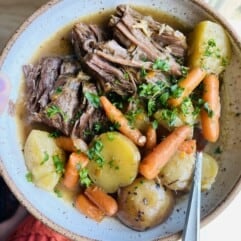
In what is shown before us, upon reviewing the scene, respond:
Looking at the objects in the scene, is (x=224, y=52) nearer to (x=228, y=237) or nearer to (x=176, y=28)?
(x=176, y=28)

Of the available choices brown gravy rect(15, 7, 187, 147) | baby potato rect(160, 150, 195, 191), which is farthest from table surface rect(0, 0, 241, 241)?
baby potato rect(160, 150, 195, 191)

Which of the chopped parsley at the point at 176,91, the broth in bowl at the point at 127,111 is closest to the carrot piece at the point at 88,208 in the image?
the broth in bowl at the point at 127,111

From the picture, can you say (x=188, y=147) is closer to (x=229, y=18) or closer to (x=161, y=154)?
(x=161, y=154)

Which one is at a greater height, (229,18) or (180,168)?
(229,18)

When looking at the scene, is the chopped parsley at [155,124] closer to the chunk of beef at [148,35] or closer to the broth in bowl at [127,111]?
the broth in bowl at [127,111]

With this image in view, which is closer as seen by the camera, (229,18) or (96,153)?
(96,153)

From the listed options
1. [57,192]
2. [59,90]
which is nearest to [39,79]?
[59,90]
